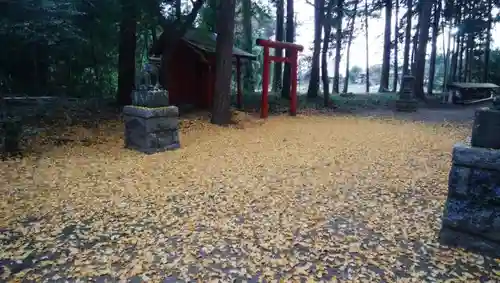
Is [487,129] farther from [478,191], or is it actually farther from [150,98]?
[150,98]

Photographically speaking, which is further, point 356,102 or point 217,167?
point 356,102

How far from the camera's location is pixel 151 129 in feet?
21.6

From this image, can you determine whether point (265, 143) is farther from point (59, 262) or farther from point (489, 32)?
point (489, 32)

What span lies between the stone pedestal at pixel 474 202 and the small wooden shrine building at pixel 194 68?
9.68 m

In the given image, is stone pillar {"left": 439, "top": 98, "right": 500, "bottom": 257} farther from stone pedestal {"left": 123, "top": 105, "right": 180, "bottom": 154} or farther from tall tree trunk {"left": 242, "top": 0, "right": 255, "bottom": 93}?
tall tree trunk {"left": 242, "top": 0, "right": 255, "bottom": 93}

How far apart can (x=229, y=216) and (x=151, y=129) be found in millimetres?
3485

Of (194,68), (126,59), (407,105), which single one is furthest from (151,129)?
(407,105)

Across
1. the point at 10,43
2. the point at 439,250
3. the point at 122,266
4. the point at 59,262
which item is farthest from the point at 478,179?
the point at 10,43

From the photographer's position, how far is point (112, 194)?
14.4 feet

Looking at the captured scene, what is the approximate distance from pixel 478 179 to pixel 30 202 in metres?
4.74

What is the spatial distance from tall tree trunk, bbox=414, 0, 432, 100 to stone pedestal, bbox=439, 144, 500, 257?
15643mm

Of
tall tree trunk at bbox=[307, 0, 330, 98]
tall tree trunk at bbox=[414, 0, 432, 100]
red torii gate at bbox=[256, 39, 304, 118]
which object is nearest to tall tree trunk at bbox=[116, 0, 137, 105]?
red torii gate at bbox=[256, 39, 304, 118]

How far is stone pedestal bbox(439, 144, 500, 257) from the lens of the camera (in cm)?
281

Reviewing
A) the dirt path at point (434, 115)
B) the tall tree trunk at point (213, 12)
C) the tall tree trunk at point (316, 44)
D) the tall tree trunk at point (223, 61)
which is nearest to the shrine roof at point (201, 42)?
the tall tree trunk at point (213, 12)
